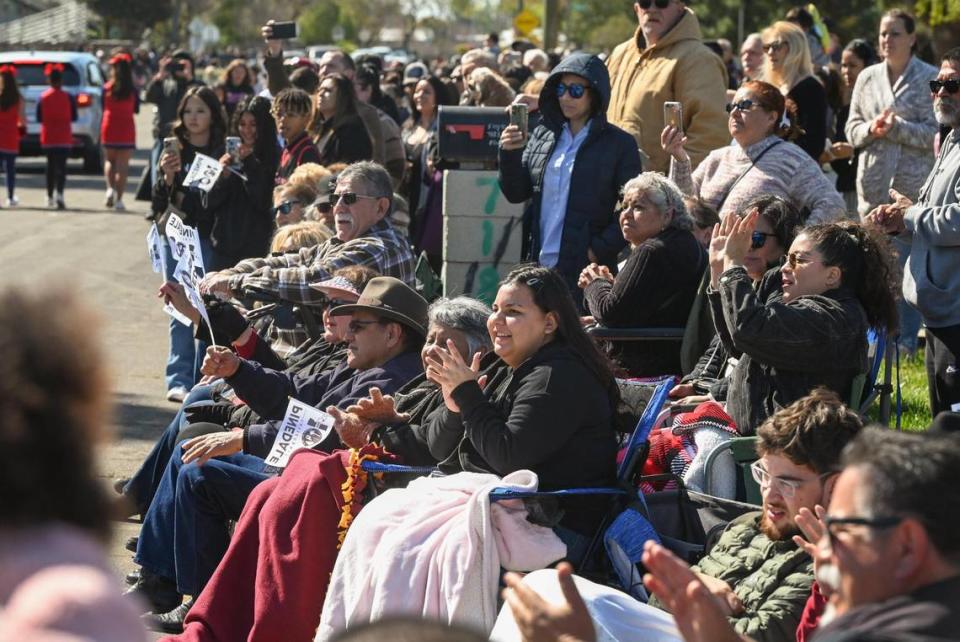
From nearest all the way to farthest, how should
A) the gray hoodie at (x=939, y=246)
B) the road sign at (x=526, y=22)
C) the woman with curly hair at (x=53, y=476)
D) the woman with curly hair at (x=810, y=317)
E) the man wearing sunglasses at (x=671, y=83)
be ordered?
the woman with curly hair at (x=53, y=476) < the woman with curly hair at (x=810, y=317) < the gray hoodie at (x=939, y=246) < the man wearing sunglasses at (x=671, y=83) < the road sign at (x=526, y=22)

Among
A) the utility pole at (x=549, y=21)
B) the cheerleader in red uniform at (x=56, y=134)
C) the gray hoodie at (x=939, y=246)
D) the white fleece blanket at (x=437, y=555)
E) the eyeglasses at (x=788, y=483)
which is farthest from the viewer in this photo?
the utility pole at (x=549, y=21)

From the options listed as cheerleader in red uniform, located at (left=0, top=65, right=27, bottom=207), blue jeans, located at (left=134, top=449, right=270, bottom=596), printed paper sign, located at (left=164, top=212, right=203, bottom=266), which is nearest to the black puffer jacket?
printed paper sign, located at (left=164, top=212, right=203, bottom=266)

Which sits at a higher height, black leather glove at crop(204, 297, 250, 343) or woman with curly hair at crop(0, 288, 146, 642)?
woman with curly hair at crop(0, 288, 146, 642)

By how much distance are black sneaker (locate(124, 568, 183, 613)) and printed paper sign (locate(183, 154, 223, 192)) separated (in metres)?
3.71

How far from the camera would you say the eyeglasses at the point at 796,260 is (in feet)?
16.8

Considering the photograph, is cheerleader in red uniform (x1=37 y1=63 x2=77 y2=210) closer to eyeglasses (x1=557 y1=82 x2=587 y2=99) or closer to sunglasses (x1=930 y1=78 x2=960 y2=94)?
eyeglasses (x1=557 y1=82 x2=587 y2=99)

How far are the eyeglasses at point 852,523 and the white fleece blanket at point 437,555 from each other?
1.87 meters

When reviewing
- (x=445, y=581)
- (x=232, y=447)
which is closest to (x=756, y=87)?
(x=232, y=447)

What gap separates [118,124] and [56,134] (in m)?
0.78

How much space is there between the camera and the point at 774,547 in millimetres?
4070

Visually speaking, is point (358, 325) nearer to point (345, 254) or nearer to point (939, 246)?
point (345, 254)

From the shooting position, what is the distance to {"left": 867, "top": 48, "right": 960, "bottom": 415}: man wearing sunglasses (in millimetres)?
6055

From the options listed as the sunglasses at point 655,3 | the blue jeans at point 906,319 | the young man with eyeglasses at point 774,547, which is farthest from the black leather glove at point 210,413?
the blue jeans at point 906,319

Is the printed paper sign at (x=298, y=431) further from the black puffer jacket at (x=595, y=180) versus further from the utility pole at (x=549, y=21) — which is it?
the utility pole at (x=549, y=21)
